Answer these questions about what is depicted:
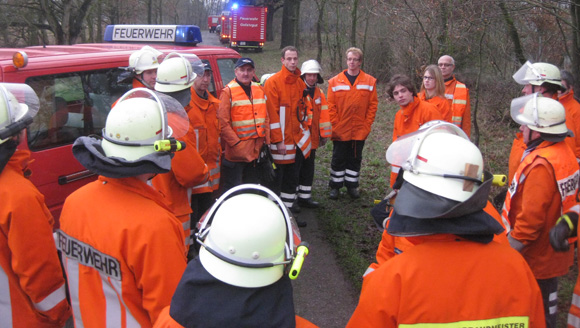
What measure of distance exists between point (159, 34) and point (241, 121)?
2257 mm

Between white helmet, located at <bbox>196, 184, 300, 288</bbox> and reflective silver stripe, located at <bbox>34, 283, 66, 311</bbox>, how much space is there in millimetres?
1198

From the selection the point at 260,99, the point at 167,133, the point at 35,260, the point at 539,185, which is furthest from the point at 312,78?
the point at 35,260

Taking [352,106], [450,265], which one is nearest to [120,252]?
[450,265]

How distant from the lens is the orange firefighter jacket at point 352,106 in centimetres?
637

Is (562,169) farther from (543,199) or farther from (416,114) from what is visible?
(416,114)

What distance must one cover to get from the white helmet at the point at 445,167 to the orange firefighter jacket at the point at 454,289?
0.19 meters

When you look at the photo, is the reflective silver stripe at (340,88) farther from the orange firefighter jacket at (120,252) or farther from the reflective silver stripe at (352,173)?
the orange firefighter jacket at (120,252)

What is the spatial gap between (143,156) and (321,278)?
9.99 ft

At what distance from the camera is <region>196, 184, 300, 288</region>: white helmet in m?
1.43

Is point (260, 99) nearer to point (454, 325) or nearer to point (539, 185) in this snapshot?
point (539, 185)

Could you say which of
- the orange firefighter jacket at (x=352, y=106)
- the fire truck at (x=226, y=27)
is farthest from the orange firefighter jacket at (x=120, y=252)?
the fire truck at (x=226, y=27)

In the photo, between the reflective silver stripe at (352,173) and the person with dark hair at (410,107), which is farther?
the reflective silver stripe at (352,173)

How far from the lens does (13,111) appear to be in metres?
2.25

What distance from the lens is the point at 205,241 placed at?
1.58 m
